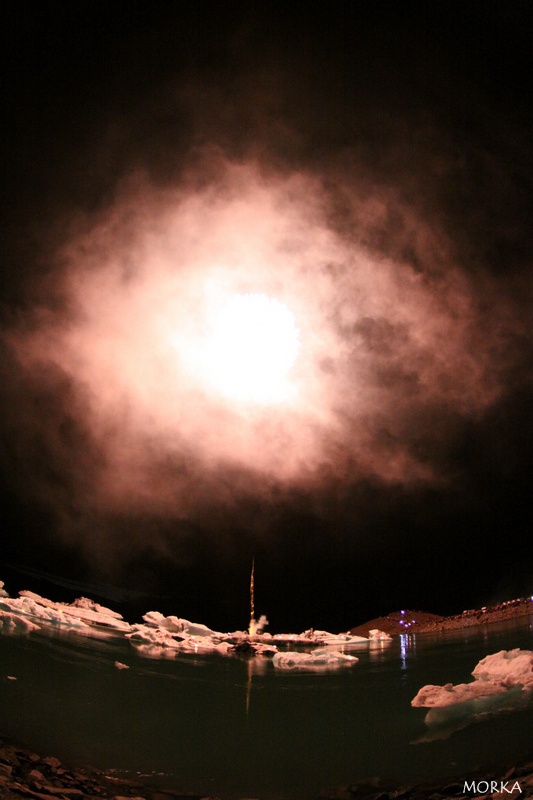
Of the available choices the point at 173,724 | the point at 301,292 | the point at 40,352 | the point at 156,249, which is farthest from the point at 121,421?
the point at 173,724

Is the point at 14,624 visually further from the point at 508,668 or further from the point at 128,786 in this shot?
the point at 508,668

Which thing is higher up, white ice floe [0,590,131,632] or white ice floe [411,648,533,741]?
white ice floe [0,590,131,632]

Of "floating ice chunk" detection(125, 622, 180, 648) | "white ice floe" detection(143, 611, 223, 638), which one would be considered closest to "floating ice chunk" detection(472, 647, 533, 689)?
"white ice floe" detection(143, 611, 223, 638)

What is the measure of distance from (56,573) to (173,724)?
2016 millimetres

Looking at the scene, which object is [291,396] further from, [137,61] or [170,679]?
[137,61]

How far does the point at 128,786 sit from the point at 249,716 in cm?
106

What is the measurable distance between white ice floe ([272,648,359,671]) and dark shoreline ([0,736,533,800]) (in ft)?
3.37

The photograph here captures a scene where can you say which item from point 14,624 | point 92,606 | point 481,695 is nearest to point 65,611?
point 92,606

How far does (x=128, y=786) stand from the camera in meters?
4.00

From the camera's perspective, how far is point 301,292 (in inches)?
198

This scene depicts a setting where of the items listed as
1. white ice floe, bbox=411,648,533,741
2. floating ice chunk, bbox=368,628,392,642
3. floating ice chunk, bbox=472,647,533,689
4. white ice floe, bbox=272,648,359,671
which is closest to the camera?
white ice floe, bbox=411,648,533,741

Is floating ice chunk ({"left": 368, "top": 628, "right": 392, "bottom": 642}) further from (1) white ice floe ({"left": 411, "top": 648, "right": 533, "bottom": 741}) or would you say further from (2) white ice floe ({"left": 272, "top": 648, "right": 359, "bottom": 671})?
(1) white ice floe ({"left": 411, "top": 648, "right": 533, "bottom": 741})

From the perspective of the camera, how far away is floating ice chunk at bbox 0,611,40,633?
17.5 ft

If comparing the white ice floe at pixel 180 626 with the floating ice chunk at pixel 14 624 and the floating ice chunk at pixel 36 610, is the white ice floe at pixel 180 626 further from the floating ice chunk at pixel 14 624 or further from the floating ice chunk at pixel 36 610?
the floating ice chunk at pixel 14 624
